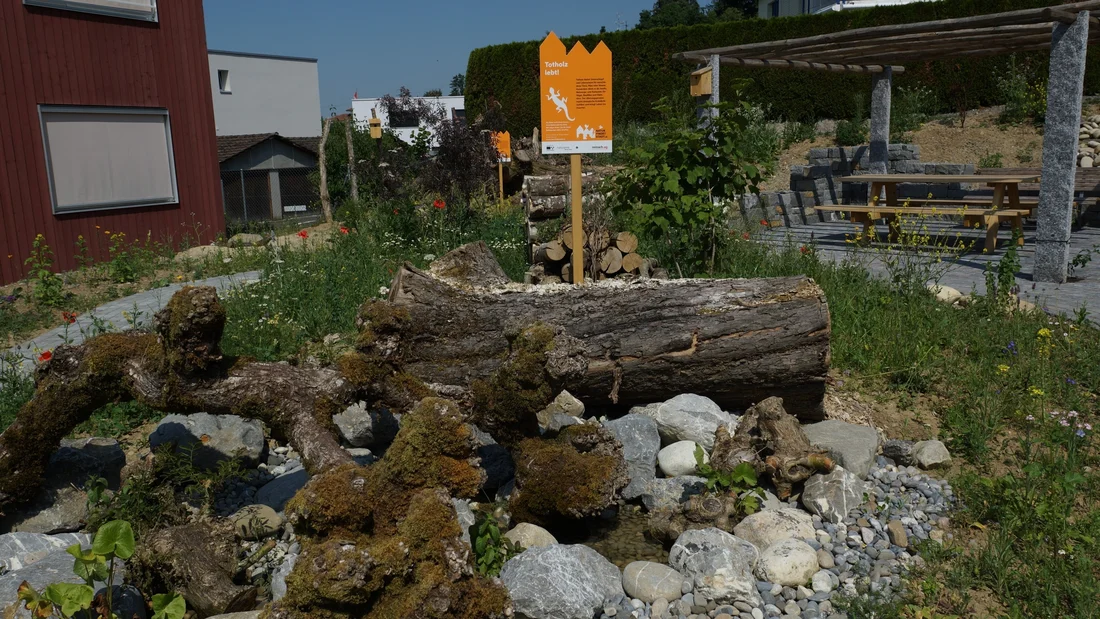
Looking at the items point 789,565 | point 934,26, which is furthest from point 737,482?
point 934,26

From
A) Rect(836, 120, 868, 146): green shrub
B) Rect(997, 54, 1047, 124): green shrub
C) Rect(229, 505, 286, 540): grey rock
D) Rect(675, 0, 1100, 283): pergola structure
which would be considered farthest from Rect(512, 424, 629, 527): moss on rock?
Rect(997, 54, 1047, 124): green shrub

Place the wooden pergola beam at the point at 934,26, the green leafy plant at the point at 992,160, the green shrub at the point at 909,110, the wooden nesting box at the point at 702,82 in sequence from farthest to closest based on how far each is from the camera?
the green shrub at the point at 909,110
the green leafy plant at the point at 992,160
the wooden nesting box at the point at 702,82
the wooden pergola beam at the point at 934,26

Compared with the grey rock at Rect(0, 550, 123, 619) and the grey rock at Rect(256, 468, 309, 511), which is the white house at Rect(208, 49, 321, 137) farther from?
the grey rock at Rect(0, 550, 123, 619)

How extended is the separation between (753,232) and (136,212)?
8893mm

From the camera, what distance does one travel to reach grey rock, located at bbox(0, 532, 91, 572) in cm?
342

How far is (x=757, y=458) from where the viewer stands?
4062 millimetres

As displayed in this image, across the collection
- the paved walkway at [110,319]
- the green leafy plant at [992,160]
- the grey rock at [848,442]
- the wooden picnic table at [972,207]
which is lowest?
the grey rock at [848,442]

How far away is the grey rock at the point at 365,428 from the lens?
463cm

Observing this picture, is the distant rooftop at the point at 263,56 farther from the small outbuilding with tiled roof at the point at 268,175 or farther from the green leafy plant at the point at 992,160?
the green leafy plant at the point at 992,160

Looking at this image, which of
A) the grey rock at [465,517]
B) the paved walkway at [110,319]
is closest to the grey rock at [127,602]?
the grey rock at [465,517]

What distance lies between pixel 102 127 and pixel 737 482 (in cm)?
1079

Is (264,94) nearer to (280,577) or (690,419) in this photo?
(690,419)

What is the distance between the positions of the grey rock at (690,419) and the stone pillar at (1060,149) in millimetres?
5029

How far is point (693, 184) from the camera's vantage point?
6488 millimetres
